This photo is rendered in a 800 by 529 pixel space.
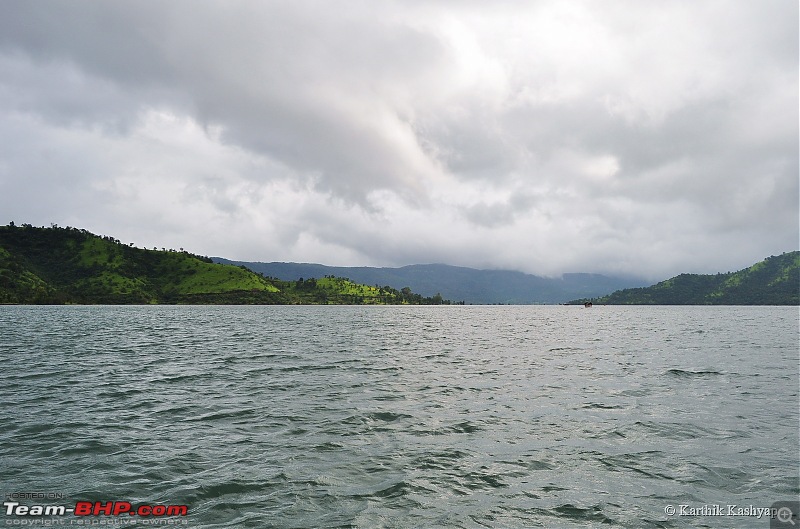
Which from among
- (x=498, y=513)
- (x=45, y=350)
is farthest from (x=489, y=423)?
(x=45, y=350)

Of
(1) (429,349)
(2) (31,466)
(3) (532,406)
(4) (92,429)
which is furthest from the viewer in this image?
(1) (429,349)

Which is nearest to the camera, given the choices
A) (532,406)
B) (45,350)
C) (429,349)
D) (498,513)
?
(498,513)

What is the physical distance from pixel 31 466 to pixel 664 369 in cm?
4554

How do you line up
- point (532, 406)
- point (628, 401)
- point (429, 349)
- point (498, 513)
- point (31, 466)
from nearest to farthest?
1. point (498, 513)
2. point (31, 466)
3. point (532, 406)
4. point (628, 401)
5. point (429, 349)

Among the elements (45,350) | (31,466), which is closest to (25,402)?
(31,466)

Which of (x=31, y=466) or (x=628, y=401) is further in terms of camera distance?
(x=628, y=401)

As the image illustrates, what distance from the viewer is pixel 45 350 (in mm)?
55250

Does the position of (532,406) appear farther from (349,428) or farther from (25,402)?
(25,402)

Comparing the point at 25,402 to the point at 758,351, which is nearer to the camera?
→ the point at 25,402

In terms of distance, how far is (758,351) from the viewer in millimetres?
56812

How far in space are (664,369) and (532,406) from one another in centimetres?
2315

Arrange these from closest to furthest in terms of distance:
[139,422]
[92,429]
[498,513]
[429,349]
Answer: [498,513]
[92,429]
[139,422]
[429,349]

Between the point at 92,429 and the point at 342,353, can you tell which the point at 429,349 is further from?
the point at 92,429

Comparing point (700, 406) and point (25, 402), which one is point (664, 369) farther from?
point (25, 402)
